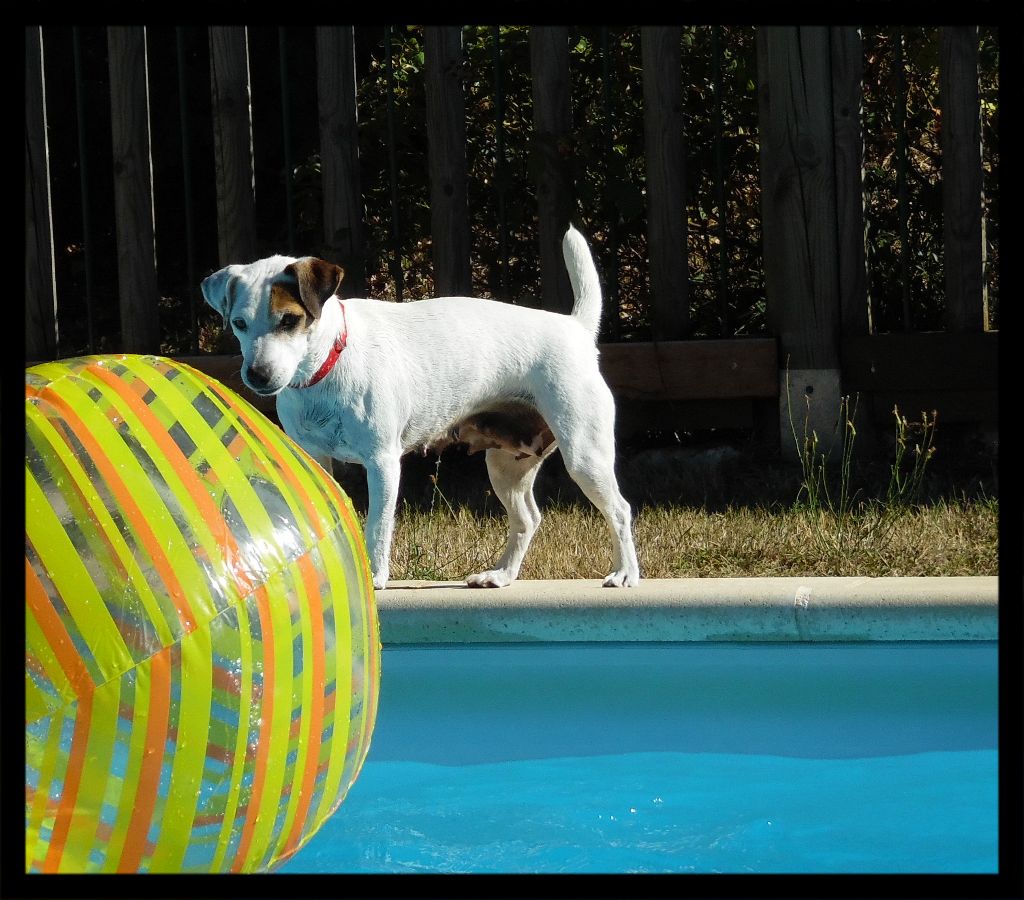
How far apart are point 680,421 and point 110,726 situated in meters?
3.65

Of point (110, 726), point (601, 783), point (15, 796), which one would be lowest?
point (601, 783)

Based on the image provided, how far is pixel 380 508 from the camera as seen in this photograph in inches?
150

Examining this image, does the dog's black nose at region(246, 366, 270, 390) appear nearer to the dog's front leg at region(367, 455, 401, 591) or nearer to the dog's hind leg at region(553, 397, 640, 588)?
the dog's front leg at region(367, 455, 401, 591)

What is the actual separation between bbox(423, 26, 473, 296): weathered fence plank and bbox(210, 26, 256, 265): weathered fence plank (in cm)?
70

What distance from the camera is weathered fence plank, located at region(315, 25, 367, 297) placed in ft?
16.9

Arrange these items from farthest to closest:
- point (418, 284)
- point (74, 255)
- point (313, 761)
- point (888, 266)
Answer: point (74, 255)
point (418, 284)
point (888, 266)
point (313, 761)

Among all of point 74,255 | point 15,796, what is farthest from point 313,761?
point 74,255

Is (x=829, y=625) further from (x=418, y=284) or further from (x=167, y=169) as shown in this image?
(x=167, y=169)

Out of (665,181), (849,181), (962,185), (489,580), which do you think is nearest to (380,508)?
(489,580)

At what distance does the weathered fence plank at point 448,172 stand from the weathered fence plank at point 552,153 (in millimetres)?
286

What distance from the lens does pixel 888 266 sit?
588 centimetres

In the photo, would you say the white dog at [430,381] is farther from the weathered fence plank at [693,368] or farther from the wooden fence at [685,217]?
the wooden fence at [685,217]

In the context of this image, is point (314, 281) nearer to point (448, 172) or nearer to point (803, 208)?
point (448, 172)

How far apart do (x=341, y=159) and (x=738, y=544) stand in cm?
221
